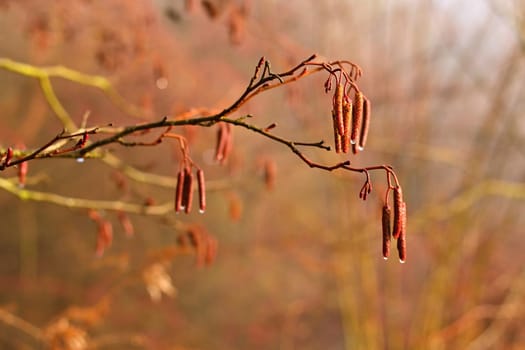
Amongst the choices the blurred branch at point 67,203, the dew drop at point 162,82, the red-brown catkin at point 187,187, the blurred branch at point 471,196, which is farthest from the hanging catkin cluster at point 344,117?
the blurred branch at point 471,196

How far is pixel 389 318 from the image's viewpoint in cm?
374

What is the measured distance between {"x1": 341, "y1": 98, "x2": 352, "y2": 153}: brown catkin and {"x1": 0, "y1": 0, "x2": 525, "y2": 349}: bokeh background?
7.47 ft

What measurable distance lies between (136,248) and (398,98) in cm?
147

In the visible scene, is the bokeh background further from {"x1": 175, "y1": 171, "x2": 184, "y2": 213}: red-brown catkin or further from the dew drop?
{"x1": 175, "y1": 171, "x2": 184, "y2": 213}: red-brown catkin

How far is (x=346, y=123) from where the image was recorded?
0.78 meters

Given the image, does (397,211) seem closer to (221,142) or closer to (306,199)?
(221,142)

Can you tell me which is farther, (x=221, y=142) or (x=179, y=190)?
(x=221, y=142)

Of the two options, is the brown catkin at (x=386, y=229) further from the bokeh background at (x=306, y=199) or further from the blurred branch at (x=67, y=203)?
the bokeh background at (x=306, y=199)

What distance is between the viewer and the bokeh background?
128 inches

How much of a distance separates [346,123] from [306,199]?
9.96ft

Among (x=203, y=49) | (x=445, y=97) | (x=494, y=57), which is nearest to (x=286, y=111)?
(x=203, y=49)

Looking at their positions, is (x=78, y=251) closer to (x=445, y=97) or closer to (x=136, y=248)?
(x=136, y=248)

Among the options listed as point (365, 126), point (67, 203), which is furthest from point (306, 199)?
point (365, 126)

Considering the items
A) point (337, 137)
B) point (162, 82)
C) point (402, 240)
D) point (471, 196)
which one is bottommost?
point (402, 240)
